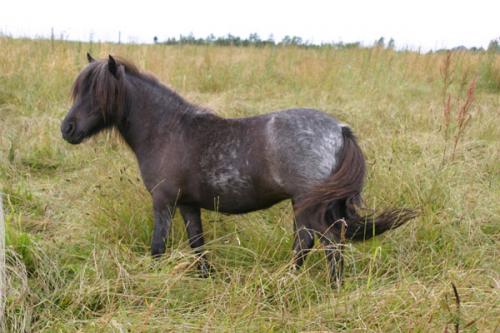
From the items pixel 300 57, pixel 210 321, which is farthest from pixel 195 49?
pixel 210 321

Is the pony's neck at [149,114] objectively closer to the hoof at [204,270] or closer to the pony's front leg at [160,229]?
the pony's front leg at [160,229]

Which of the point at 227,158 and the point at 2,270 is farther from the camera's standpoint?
the point at 227,158

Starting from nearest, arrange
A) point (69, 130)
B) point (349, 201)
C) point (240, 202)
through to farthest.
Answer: point (349, 201) → point (240, 202) → point (69, 130)

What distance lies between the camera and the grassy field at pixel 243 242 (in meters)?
2.25

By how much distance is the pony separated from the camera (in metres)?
2.79

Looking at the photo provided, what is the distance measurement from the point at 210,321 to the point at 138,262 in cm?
88

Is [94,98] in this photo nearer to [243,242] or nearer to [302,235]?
[243,242]

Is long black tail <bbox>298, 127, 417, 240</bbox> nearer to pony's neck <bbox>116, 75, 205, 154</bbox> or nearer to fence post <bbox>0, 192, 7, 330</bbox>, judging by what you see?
pony's neck <bbox>116, 75, 205, 154</bbox>

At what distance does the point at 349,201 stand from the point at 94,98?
5.64 feet

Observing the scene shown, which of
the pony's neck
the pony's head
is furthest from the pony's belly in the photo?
the pony's head

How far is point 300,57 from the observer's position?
992 cm

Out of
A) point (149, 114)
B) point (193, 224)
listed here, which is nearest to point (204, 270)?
point (193, 224)

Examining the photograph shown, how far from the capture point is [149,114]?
3.25 meters

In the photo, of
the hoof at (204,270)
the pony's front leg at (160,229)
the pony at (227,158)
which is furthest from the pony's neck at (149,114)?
the hoof at (204,270)
